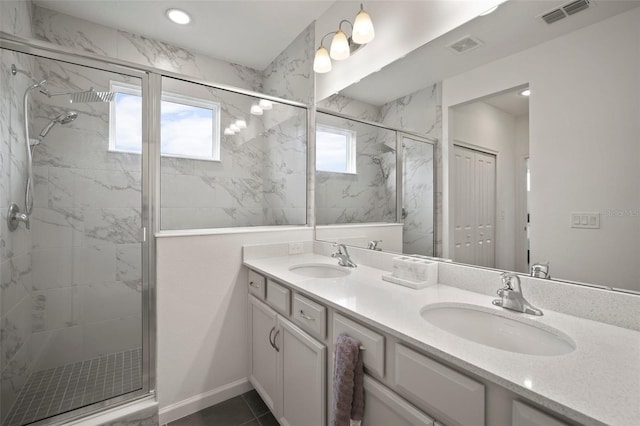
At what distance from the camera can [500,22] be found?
1167 mm

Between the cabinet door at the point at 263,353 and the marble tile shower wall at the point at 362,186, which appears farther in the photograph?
the marble tile shower wall at the point at 362,186

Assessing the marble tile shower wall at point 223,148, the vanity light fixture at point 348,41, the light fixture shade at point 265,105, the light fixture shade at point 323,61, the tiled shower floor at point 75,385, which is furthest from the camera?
the light fixture shade at point 265,105

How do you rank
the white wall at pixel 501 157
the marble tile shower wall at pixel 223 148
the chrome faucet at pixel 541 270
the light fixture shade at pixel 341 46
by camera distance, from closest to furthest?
the chrome faucet at pixel 541 270 → the white wall at pixel 501 157 → the light fixture shade at pixel 341 46 → the marble tile shower wall at pixel 223 148

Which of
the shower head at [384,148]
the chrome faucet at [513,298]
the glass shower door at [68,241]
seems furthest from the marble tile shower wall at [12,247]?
the chrome faucet at [513,298]

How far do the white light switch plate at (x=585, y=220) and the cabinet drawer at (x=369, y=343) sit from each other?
2.51 ft

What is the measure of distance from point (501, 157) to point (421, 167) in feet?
1.36

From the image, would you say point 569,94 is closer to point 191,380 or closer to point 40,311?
point 191,380

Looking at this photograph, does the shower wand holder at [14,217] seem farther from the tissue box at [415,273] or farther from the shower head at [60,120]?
the tissue box at [415,273]

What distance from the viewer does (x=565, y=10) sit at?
975 mm

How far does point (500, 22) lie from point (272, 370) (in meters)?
2.02

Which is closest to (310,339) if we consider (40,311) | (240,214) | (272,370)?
(272,370)

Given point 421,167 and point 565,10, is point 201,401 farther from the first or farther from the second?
point 565,10

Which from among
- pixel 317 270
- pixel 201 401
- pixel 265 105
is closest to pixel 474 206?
pixel 317 270

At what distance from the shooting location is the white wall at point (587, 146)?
33.6 inches
